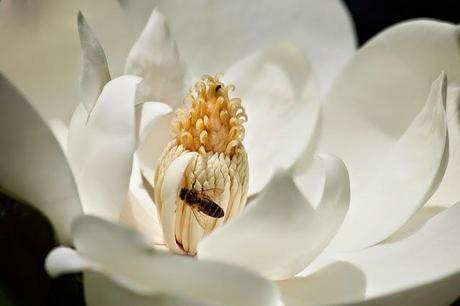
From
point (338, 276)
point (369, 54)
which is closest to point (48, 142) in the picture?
point (338, 276)

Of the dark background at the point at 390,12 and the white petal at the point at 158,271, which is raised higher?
the dark background at the point at 390,12

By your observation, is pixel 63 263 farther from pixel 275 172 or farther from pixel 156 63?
pixel 156 63

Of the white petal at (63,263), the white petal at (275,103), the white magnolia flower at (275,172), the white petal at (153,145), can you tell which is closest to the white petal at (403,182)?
the white magnolia flower at (275,172)

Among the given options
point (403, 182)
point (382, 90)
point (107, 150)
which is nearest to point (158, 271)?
point (107, 150)

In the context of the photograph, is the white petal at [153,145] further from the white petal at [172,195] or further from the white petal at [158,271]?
the white petal at [158,271]

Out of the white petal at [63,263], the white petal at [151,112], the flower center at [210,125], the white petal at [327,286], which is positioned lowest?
the white petal at [327,286]

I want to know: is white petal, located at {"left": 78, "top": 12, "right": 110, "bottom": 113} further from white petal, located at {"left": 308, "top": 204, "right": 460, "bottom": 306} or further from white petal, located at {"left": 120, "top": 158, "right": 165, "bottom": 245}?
white petal, located at {"left": 308, "top": 204, "right": 460, "bottom": 306}

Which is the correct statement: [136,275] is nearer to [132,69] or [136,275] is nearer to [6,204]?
[6,204]
